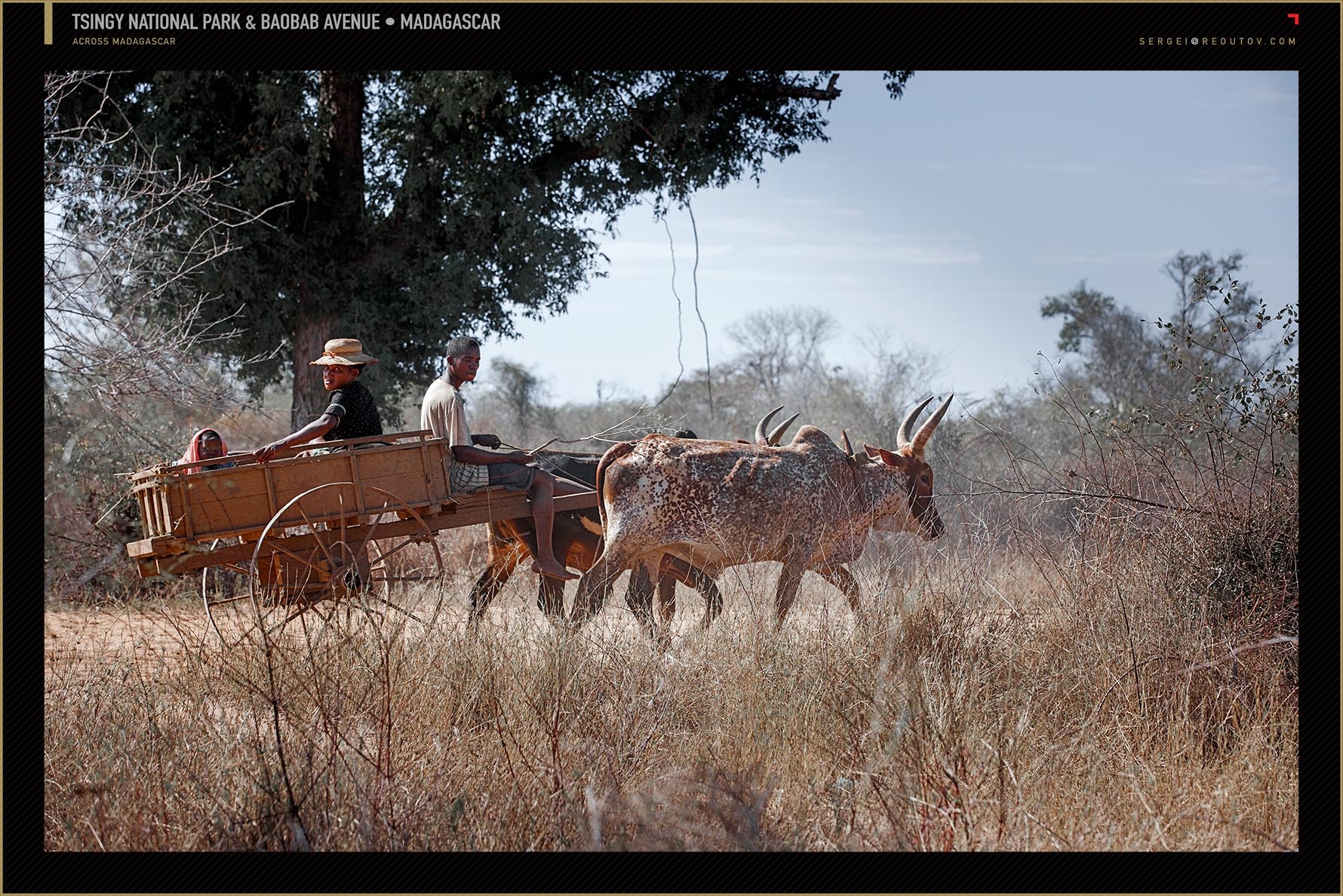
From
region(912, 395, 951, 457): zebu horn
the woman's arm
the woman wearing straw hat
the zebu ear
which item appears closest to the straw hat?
the woman wearing straw hat

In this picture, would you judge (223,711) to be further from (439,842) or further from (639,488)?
(639,488)

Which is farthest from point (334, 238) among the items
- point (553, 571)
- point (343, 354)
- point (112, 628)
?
point (553, 571)

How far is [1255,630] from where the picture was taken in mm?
4836

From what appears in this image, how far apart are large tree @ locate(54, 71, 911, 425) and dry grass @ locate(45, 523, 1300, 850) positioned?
5687 millimetres

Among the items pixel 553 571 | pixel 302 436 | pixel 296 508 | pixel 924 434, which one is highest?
pixel 302 436

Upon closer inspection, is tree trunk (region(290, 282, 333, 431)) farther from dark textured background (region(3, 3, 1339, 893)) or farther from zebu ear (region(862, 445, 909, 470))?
dark textured background (region(3, 3, 1339, 893))

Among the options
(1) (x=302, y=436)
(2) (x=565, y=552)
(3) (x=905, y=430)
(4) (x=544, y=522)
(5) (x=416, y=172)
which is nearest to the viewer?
(1) (x=302, y=436)

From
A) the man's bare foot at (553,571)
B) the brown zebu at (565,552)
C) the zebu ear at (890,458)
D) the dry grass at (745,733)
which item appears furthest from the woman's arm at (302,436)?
the zebu ear at (890,458)

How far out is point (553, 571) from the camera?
22.0 ft

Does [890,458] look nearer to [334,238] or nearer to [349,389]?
[349,389]

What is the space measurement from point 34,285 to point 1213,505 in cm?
492

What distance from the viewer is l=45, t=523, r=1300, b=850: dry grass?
349 centimetres

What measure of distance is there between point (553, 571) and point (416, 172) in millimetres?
5190

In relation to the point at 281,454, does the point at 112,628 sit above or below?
below
